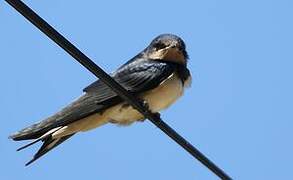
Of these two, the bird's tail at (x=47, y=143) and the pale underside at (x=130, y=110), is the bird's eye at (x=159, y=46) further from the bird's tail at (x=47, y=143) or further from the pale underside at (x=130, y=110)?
the bird's tail at (x=47, y=143)

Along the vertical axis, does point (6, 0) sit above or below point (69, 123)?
below

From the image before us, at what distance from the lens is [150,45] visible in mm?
4453

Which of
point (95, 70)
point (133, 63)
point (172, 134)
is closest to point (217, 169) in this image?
point (172, 134)

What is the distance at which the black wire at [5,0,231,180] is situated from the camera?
2.00m

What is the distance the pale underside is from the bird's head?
0.20 metres

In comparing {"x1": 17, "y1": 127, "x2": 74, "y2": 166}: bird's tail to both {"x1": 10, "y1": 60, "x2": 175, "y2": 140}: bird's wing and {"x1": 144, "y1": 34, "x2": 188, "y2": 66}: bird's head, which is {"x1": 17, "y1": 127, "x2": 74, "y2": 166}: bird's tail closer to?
{"x1": 10, "y1": 60, "x2": 175, "y2": 140}: bird's wing

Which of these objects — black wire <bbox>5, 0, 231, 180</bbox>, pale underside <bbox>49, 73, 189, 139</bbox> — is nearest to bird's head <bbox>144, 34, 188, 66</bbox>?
pale underside <bbox>49, 73, 189, 139</bbox>

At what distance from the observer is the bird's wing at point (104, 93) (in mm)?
3465

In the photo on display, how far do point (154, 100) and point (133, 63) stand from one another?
0.55 meters

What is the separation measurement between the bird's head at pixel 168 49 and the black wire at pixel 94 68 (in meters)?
1.27

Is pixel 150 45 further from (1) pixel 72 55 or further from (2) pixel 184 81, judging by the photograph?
(1) pixel 72 55

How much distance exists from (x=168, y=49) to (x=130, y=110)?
0.62m

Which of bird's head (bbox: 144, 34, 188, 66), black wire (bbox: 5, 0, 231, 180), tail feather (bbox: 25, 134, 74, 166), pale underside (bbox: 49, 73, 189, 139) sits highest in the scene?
bird's head (bbox: 144, 34, 188, 66)

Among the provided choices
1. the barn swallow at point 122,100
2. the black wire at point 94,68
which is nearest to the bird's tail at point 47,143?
the barn swallow at point 122,100
